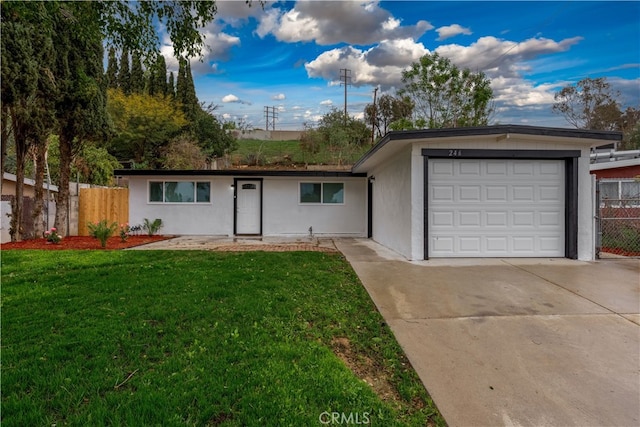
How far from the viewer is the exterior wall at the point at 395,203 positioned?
278 inches

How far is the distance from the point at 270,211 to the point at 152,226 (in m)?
4.00

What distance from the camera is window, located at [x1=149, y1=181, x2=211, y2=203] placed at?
12.0 m

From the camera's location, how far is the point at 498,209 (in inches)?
275

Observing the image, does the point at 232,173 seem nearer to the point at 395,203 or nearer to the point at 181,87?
the point at 395,203

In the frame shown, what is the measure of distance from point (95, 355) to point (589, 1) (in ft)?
39.7

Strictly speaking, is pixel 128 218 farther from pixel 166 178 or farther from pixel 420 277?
pixel 420 277

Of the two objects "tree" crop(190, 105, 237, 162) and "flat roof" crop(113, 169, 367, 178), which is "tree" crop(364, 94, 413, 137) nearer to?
"tree" crop(190, 105, 237, 162)

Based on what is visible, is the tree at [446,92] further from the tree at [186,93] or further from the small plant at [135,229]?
the tree at [186,93]

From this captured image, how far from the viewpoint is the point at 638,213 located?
8.67 meters

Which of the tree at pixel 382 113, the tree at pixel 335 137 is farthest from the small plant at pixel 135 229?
the tree at pixel 382 113

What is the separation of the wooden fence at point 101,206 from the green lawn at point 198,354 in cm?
754

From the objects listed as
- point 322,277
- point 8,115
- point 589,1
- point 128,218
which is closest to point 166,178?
point 128,218
